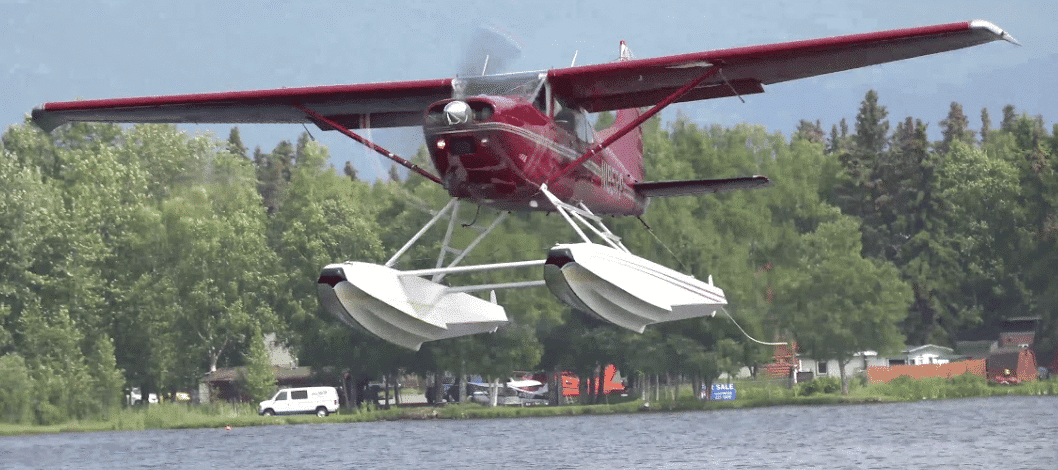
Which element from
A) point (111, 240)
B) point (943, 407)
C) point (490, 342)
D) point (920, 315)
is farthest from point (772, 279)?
point (111, 240)

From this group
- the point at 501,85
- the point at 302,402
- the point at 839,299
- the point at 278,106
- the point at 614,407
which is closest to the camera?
the point at 501,85

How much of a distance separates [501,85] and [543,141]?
760mm

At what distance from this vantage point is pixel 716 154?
4394cm

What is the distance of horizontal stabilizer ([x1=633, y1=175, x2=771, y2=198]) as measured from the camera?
16.8 m

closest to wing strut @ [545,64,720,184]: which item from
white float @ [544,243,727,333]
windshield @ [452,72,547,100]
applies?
windshield @ [452,72,547,100]

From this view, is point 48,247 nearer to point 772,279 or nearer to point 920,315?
point 772,279

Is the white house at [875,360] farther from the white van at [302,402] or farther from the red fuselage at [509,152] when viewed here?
the red fuselage at [509,152]

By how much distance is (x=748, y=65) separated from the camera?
1455 centimetres

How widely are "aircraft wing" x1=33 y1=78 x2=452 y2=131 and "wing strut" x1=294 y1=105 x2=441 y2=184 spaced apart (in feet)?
0.36

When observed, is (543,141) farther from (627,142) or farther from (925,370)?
(925,370)

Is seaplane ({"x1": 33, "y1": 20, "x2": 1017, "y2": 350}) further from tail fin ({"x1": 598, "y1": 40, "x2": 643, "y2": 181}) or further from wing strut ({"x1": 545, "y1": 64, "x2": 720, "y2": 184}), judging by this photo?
tail fin ({"x1": 598, "y1": 40, "x2": 643, "y2": 181})

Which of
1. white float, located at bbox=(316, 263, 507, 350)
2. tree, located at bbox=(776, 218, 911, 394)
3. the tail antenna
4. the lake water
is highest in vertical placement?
the tail antenna

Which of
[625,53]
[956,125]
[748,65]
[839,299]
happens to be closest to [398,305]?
[748,65]

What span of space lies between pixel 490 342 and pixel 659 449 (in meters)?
14.2
